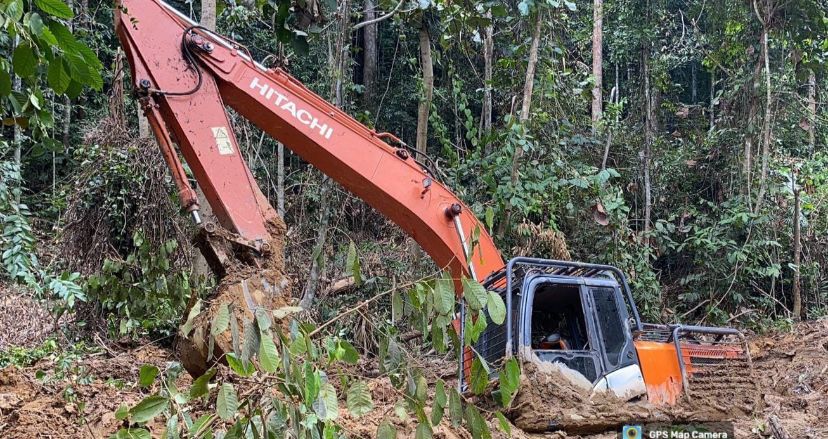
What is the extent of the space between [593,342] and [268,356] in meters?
3.36

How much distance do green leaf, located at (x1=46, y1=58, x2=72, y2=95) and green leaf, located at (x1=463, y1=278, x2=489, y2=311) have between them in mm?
1259

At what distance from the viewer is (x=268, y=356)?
1.78m

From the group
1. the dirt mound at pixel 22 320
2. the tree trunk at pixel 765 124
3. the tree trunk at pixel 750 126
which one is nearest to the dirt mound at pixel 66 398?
the dirt mound at pixel 22 320

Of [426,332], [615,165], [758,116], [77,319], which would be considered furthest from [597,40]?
[426,332]

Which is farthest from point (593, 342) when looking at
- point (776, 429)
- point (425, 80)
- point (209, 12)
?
point (425, 80)

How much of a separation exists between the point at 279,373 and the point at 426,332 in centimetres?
48

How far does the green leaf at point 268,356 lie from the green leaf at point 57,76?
2.88ft

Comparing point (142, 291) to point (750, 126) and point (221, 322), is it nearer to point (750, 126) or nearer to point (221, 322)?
point (221, 322)

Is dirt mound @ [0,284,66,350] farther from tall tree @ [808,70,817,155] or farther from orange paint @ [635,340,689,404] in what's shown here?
tall tree @ [808,70,817,155]

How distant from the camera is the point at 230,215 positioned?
386 cm

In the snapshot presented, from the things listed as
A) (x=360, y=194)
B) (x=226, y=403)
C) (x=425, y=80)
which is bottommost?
(x=226, y=403)

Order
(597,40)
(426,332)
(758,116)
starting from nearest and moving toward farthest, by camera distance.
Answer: (426,332) < (758,116) < (597,40)

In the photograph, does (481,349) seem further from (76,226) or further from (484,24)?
(76,226)

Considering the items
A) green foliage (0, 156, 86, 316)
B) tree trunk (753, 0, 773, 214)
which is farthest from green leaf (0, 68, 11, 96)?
tree trunk (753, 0, 773, 214)
